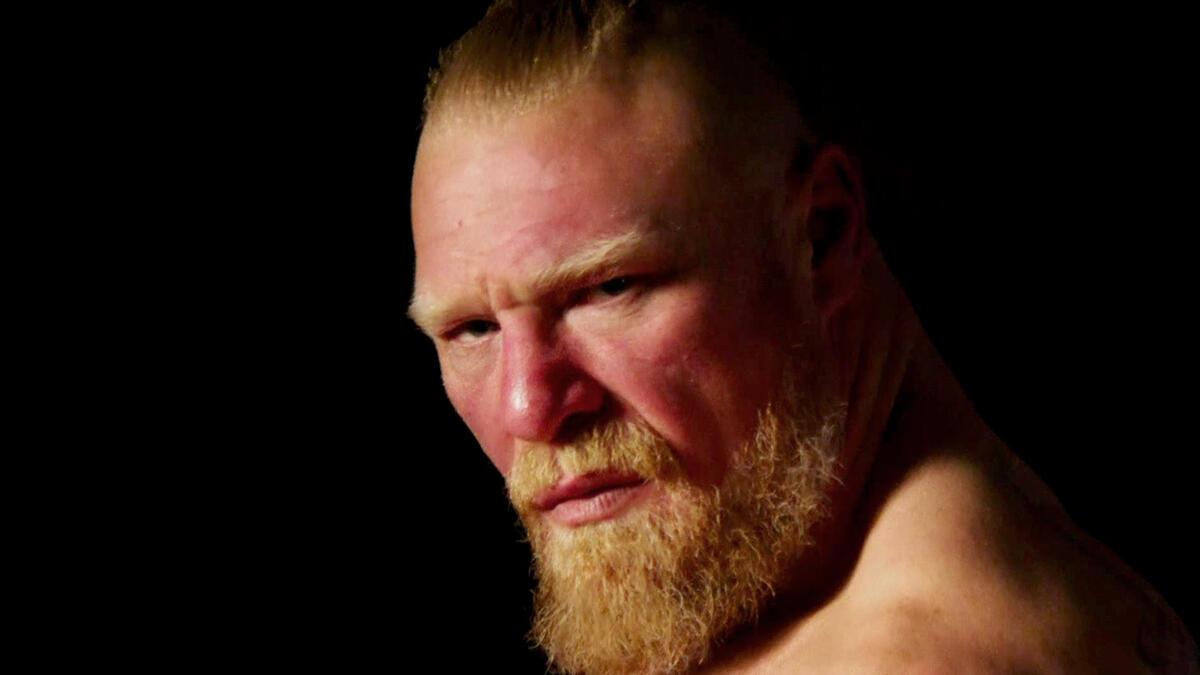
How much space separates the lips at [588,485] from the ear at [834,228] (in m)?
0.43

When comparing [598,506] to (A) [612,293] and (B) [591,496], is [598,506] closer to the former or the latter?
(B) [591,496]

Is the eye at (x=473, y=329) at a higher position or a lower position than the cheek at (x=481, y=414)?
higher

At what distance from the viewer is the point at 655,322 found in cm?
254

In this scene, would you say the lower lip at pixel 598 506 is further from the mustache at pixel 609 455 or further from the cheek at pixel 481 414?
the cheek at pixel 481 414

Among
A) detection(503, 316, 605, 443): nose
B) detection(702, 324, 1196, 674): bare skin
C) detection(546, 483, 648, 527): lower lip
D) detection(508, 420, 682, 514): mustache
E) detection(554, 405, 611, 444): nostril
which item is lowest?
detection(702, 324, 1196, 674): bare skin

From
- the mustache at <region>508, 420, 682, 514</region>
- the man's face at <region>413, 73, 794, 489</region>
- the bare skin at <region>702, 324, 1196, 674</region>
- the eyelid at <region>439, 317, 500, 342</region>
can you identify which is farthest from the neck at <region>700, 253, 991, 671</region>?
the eyelid at <region>439, 317, 500, 342</region>

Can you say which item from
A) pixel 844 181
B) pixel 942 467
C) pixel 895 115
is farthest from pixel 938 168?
pixel 942 467

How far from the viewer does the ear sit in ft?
8.89

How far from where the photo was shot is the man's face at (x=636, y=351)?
8.30 feet

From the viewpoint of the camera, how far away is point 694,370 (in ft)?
8.37

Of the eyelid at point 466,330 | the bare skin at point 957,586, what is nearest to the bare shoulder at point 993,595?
the bare skin at point 957,586

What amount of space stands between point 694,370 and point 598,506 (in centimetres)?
27

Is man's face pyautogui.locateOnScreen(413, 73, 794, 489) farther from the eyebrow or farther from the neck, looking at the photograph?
the neck

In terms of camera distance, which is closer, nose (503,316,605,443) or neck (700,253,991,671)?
nose (503,316,605,443)
